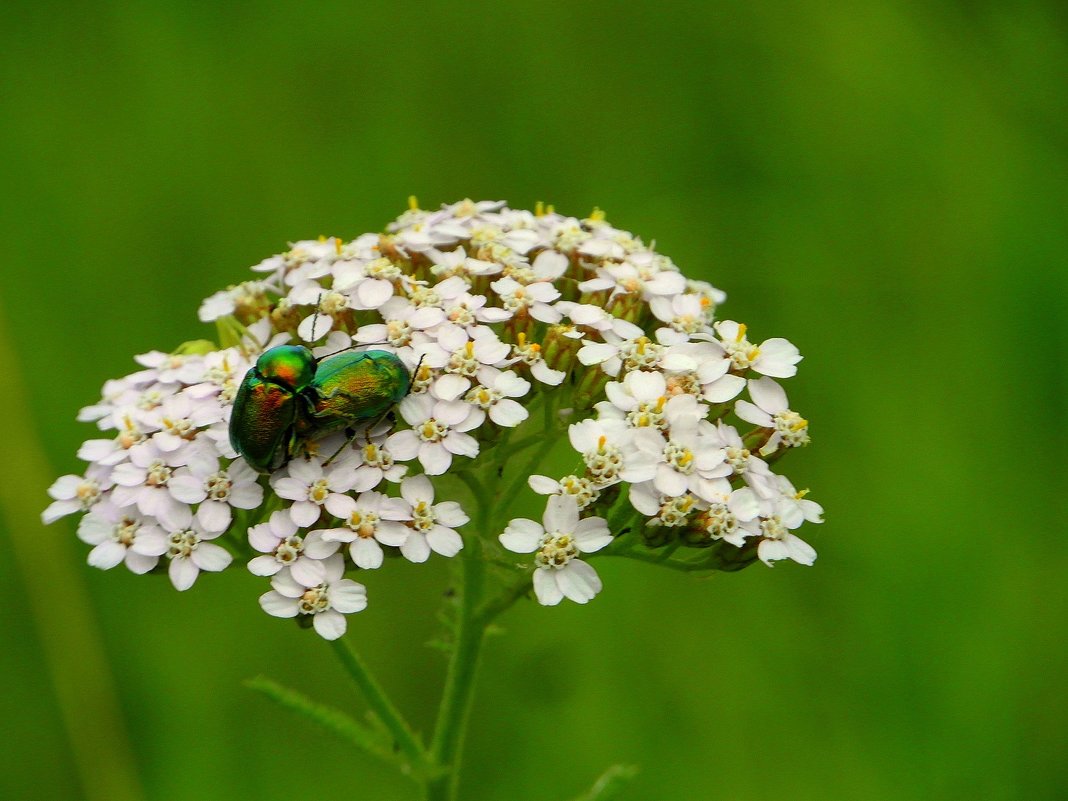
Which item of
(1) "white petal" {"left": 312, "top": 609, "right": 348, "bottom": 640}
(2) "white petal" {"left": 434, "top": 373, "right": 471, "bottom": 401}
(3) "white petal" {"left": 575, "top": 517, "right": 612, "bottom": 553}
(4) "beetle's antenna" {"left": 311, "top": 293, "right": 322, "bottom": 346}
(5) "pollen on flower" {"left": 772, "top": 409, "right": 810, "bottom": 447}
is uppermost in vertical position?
(4) "beetle's antenna" {"left": 311, "top": 293, "right": 322, "bottom": 346}

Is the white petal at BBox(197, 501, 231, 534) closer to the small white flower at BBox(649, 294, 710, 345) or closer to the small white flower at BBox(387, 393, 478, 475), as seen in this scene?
the small white flower at BBox(387, 393, 478, 475)

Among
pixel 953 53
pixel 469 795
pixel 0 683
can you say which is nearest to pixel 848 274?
pixel 953 53

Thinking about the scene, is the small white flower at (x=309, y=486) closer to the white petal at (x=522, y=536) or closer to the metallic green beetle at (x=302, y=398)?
the metallic green beetle at (x=302, y=398)

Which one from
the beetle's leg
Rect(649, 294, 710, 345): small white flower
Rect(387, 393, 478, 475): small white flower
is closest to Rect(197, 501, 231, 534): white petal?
the beetle's leg

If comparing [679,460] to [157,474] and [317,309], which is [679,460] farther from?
[157,474]

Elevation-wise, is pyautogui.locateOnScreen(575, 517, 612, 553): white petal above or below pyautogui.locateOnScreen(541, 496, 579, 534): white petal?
below

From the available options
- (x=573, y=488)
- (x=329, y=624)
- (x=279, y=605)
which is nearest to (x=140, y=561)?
(x=279, y=605)
